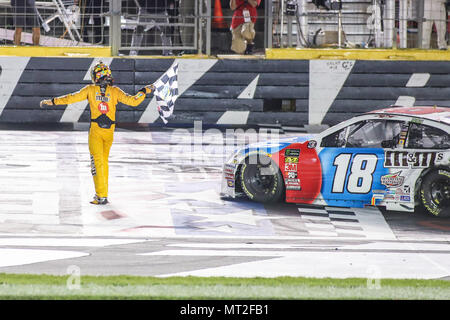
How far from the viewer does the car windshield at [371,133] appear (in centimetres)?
1103

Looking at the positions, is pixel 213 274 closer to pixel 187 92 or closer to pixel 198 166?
pixel 198 166

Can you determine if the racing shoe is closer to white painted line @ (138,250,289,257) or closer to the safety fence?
white painted line @ (138,250,289,257)

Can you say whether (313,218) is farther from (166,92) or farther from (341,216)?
(166,92)

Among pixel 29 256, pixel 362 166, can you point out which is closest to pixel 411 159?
pixel 362 166

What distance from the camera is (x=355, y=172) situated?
35.4ft

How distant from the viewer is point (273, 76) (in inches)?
762

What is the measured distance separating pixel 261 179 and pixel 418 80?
28.7ft

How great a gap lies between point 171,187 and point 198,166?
194cm

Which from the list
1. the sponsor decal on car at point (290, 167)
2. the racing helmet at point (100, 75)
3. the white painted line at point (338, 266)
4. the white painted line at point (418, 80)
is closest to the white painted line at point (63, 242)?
the white painted line at point (338, 266)

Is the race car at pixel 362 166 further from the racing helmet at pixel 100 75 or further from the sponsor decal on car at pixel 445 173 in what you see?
the racing helmet at pixel 100 75

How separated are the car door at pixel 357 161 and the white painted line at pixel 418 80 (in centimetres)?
840

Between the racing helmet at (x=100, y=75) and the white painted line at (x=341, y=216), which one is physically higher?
the racing helmet at (x=100, y=75)

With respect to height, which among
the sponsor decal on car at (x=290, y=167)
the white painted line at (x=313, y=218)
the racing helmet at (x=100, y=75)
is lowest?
the white painted line at (x=313, y=218)

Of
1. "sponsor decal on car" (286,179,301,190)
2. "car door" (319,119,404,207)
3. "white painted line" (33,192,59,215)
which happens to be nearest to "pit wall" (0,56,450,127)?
"white painted line" (33,192,59,215)
